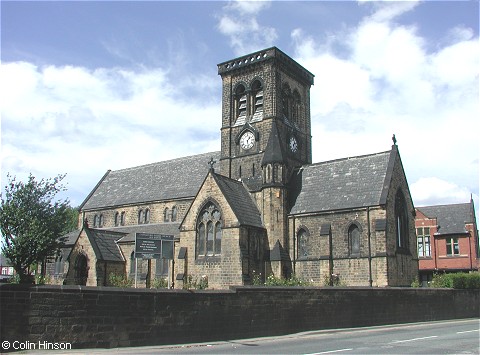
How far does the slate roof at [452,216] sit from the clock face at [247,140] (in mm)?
27354

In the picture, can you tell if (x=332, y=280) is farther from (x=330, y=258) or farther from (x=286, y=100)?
(x=286, y=100)

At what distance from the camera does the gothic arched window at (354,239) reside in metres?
35.6

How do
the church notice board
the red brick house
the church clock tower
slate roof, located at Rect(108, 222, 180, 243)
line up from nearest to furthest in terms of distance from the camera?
the church notice board < the church clock tower < slate roof, located at Rect(108, 222, 180, 243) < the red brick house

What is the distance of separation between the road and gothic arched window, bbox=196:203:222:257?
16.2 meters

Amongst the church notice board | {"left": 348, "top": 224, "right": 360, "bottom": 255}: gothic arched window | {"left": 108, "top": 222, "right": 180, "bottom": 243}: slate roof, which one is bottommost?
the church notice board

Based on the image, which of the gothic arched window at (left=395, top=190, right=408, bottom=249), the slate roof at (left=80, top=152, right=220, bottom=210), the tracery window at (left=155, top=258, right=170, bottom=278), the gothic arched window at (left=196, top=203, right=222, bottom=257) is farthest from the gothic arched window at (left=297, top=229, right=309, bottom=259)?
the slate roof at (left=80, top=152, right=220, bottom=210)

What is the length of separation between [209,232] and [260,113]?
40.4ft

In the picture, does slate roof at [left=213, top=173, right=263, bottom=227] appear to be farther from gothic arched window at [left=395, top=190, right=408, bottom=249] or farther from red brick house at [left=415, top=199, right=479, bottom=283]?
red brick house at [left=415, top=199, right=479, bottom=283]

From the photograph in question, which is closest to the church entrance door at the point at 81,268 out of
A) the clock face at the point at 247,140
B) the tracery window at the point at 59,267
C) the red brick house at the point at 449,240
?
the tracery window at the point at 59,267

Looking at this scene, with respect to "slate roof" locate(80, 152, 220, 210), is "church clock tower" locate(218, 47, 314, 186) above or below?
above

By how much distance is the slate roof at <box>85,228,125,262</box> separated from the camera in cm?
4147

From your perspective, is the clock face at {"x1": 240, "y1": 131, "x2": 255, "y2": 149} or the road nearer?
the road

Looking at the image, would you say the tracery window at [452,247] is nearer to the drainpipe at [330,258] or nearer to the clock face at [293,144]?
the clock face at [293,144]

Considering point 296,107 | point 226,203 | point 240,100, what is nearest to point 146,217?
point 240,100
